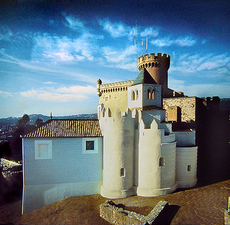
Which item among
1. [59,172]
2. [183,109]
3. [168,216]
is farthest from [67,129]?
[183,109]

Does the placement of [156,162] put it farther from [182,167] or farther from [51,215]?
[51,215]

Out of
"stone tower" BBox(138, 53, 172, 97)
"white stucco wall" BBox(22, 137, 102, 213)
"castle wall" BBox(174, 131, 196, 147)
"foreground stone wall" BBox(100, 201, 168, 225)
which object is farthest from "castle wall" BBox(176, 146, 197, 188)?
"stone tower" BBox(138, 53, 172, 97)

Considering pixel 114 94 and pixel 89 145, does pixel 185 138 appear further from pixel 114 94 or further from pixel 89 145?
pixel 114 94

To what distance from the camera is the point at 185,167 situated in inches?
591

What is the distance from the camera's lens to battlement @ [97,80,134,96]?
1174 inches

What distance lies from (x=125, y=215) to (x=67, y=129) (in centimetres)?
808

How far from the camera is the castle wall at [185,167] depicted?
14953mm

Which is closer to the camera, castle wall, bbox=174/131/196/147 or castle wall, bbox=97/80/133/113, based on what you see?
castle wall, bbox=174/131/196/147

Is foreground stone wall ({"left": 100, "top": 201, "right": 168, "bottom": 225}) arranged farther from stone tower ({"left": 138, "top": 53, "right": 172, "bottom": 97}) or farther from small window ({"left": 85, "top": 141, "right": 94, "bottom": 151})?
stone tower ({"left": 138, "top": 53, "right": 172, "bottom": 97})

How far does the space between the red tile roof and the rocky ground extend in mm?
5416

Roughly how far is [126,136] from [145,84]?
5.22 m

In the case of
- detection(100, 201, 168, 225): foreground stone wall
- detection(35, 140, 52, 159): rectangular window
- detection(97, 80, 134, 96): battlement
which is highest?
detection(97, 80, 134, 96): battlement

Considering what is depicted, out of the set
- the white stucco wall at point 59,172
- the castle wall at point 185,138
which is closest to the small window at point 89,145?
the white stucco wall at point 59,172

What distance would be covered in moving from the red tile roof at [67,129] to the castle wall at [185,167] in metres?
7.85
